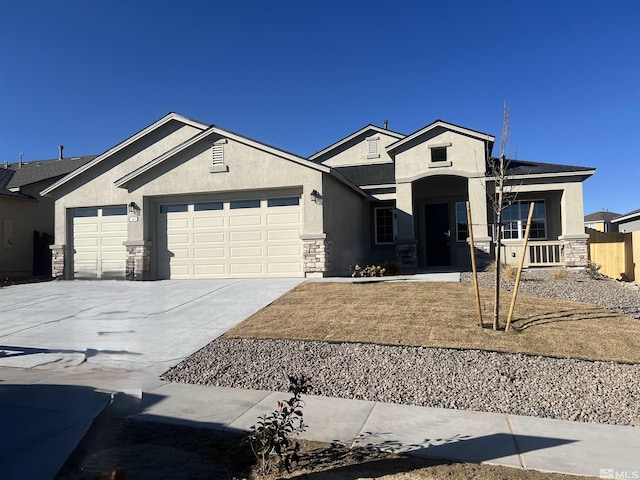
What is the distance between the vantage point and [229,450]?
13.3 ft

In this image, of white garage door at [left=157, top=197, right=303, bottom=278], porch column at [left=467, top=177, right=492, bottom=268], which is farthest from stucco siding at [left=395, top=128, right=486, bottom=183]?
white garage door at [left=157, top=197, right=303, bottom=278]

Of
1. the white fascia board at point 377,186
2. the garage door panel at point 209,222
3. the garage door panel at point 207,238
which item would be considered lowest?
the garage door panel at point 207,238

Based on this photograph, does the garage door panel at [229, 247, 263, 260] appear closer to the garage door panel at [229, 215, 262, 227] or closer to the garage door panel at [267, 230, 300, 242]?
the garage door panel at [267, 230, 300, 242]

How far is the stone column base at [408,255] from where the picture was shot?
16781mm


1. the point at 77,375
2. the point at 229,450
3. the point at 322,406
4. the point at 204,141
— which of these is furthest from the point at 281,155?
the point at 229,450

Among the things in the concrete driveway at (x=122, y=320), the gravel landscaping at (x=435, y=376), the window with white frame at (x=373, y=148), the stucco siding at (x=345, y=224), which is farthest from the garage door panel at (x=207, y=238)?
the window with white frame at (x=373, y=148)

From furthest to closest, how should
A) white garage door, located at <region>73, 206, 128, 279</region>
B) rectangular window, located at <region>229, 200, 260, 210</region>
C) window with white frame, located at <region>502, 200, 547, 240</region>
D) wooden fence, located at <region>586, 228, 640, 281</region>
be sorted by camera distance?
window with white frame, located at <region>502, 200, 547, 240</region> < white garage door, located at <region>73, 206, 128, 279</region> < wooden fence, located at <region>586, 228, 640, 281</region> < rectangular window, located at <region>229, 200, 260, 210</region>

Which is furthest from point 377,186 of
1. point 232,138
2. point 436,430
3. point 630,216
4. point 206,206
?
point 630,216

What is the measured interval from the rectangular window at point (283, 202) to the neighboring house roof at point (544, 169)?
7.32m

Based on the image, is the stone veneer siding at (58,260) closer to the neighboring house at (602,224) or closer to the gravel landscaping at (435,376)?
the gravel landscaping at (435,376)

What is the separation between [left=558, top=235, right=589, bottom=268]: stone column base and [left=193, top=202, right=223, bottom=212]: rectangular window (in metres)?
12.1

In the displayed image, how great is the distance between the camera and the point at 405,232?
17.0 metres

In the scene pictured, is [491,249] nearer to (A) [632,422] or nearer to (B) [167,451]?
(A) [632,422]

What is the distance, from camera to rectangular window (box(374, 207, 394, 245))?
19.1 meters
